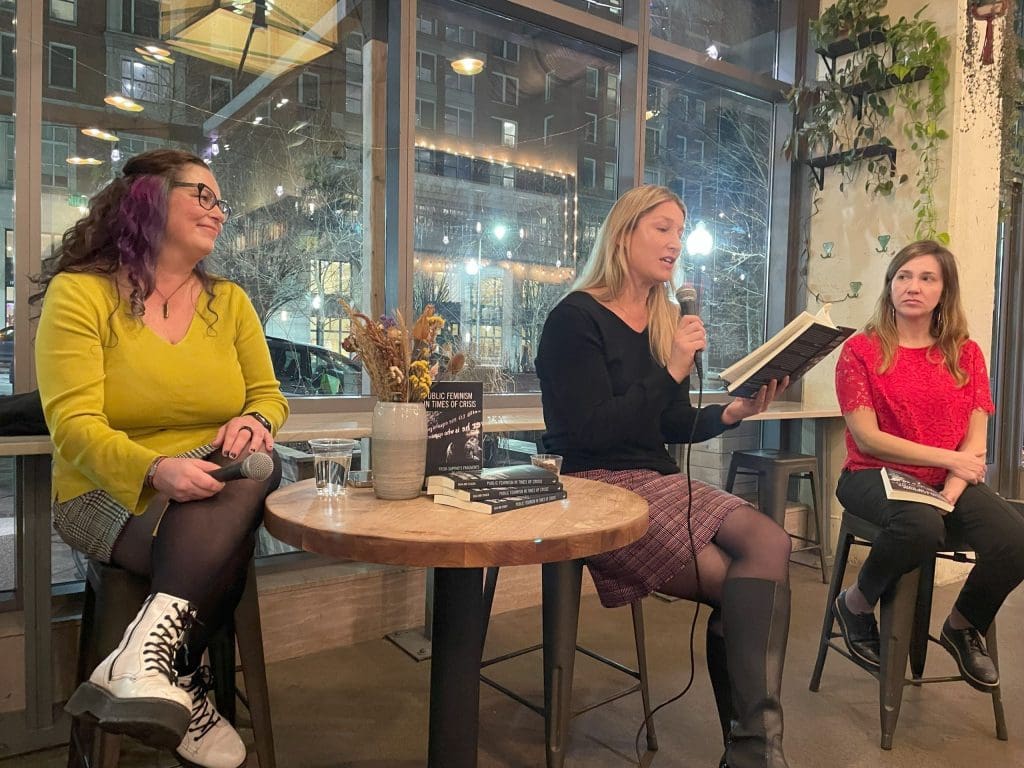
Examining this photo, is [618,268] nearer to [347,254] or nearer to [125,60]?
[347,254]

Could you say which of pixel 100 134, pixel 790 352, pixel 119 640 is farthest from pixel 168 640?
pixel 100 134

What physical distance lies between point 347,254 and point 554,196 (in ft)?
3.47

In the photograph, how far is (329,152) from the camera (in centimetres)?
281

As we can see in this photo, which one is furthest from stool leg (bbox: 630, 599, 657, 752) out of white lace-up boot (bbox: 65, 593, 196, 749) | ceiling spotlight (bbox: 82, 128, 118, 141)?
ceiling spotlight (bbox: 82, 128, 118, 141)

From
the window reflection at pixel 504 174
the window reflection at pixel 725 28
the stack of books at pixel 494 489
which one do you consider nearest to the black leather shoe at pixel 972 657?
the stack of books at pixel 494 489

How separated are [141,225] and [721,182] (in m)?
3.11

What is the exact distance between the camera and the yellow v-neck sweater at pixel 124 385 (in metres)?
1.39

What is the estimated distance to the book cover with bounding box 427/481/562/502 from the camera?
4.30ft

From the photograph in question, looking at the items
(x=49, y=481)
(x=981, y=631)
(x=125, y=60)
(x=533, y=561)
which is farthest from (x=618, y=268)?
(x=125, y=60)

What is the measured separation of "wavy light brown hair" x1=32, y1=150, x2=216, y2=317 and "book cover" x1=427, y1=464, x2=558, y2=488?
2.55ft

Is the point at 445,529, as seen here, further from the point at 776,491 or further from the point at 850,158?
the point at 850,158

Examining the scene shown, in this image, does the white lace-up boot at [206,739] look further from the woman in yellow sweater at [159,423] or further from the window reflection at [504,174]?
the window reflection at [504,174]

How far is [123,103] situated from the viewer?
238cm

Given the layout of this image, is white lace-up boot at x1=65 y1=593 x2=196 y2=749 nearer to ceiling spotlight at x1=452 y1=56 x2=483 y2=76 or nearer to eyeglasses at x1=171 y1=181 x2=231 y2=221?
eyeglasses at x1=171 y1=181 x2=231 y2=221
